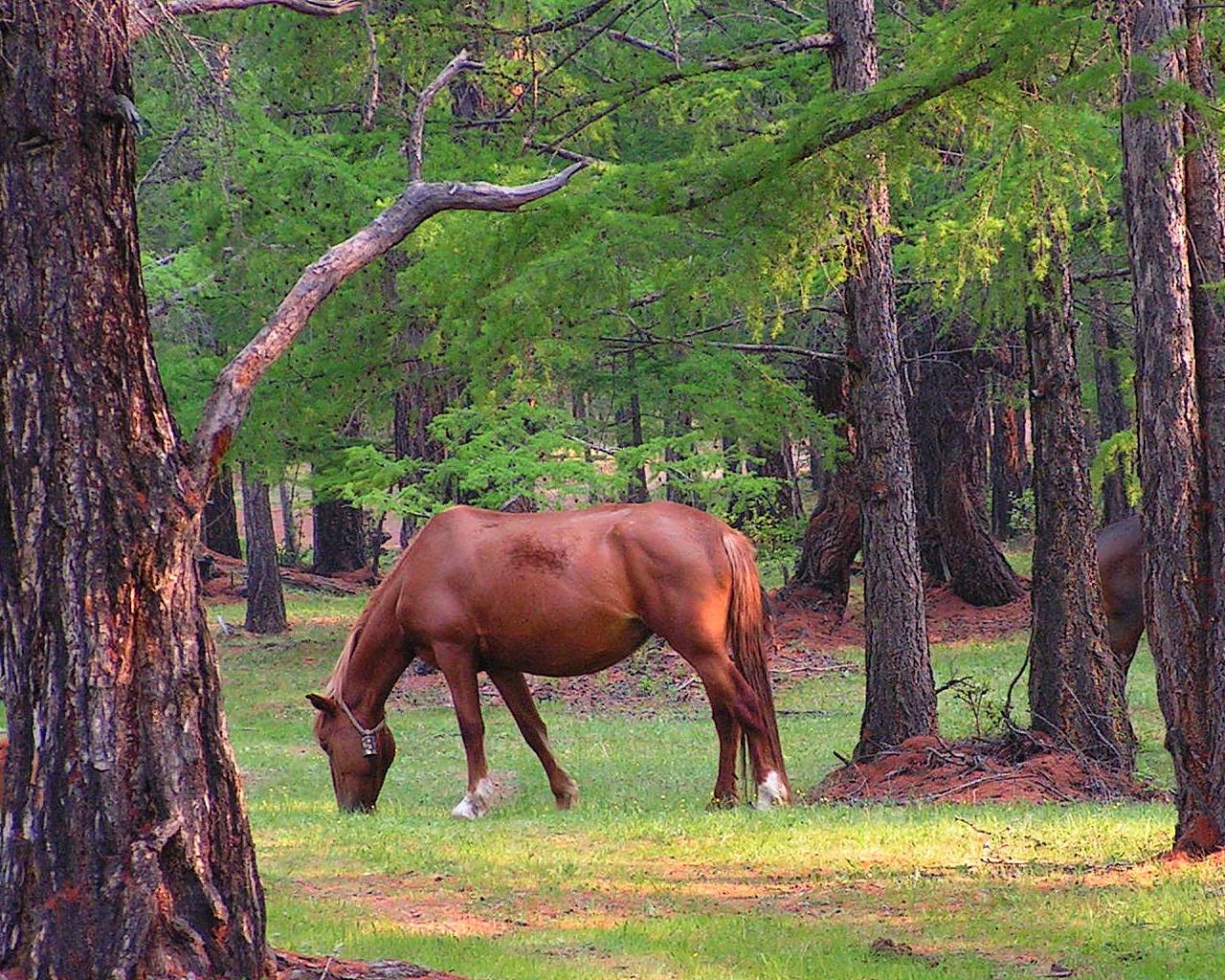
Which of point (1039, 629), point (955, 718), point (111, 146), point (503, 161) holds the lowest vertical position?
point (955, 718)

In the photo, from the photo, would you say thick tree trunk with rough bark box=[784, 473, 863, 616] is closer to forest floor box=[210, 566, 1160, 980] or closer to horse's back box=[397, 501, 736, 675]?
forest floor box=[210, 566, 1160, 980]

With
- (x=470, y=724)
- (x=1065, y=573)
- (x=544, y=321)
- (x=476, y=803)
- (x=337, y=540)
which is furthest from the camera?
(x=337, y=540)

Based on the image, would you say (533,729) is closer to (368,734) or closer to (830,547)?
(368,734)

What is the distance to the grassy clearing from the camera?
7.01 m

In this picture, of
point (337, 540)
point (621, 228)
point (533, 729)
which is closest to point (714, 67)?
point (621, 228)

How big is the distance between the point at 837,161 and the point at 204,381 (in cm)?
1344

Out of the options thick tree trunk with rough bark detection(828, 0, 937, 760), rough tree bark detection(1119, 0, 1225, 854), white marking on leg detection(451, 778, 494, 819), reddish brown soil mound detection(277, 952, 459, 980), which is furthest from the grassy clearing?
thick tree trunk with rough bark detection(828, 0, 937, 760)

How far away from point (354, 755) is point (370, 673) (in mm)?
762

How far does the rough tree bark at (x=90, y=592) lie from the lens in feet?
18.8

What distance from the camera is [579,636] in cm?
1334

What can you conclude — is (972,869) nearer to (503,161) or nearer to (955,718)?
(955,718)

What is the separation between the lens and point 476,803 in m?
12.7

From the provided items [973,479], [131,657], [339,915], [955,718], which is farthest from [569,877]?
[973,479]

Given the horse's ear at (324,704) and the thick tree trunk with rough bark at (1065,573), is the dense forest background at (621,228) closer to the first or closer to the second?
the thick tree trunk with rough bark at (1065,573)
